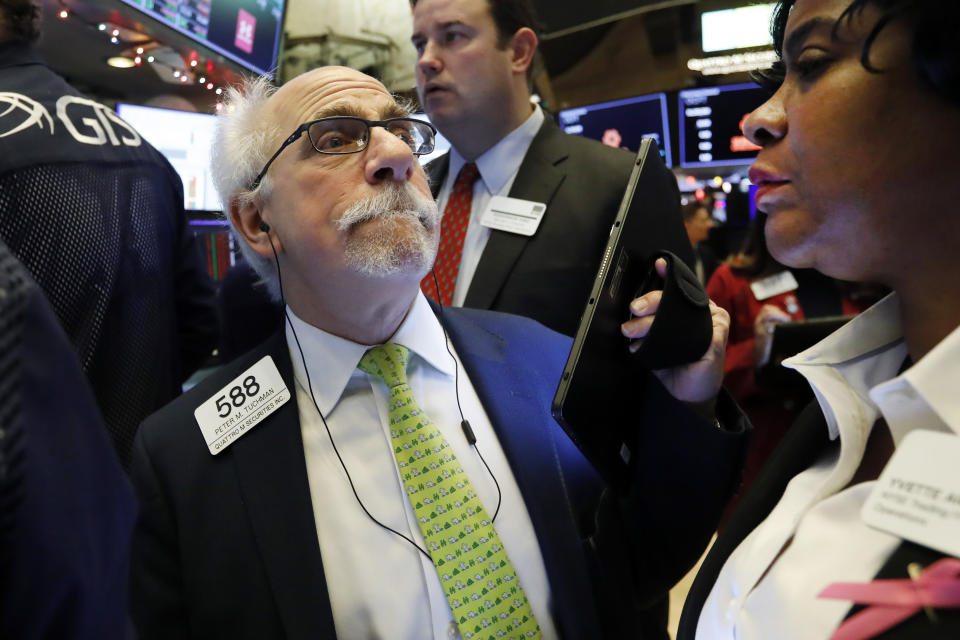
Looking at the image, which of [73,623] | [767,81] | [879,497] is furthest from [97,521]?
[767,81]

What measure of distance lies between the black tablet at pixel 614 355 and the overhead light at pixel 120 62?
109 inches

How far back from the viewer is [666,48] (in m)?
5.70

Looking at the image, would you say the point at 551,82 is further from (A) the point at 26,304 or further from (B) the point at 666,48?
(A) the point at 26,304

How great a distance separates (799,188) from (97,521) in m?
0.85

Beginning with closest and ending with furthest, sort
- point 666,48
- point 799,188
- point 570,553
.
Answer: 1. point 799,188
2. point 570,553
3. point 666,48

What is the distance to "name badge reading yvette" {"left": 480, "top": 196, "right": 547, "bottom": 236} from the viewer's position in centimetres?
211

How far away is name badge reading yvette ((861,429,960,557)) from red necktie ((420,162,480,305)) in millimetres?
1535

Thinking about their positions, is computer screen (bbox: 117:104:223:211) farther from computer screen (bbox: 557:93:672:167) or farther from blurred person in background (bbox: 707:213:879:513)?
computer screen (bbox: 557:93:672:167)

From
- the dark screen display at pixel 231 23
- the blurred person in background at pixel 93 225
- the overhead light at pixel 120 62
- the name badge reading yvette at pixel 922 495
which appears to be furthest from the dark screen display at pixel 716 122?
the name badge reading yvette at pixel 922 495

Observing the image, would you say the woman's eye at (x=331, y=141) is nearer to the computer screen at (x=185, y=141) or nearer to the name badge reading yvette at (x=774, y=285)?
the computer screen at (x=185, y=141)

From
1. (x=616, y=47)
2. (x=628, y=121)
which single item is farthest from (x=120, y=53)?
(x=616, y=47)

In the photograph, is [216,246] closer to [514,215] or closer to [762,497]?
[514,215]

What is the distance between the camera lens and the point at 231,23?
3516mm

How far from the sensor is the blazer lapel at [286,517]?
1.22 m
